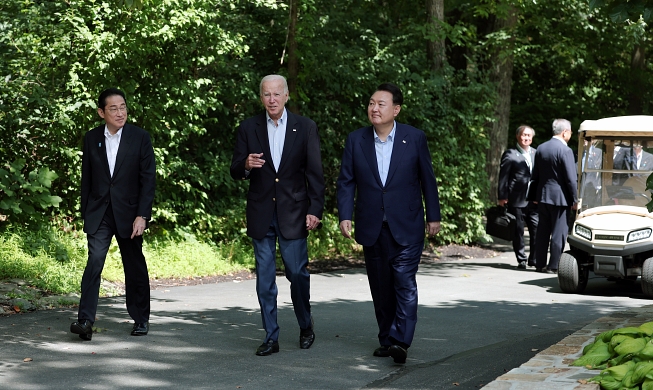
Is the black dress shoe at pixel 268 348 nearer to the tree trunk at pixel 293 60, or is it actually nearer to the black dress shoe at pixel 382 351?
the black dress shoe at pixel 382 351

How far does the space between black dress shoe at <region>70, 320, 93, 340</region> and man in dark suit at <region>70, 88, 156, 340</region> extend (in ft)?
0.05

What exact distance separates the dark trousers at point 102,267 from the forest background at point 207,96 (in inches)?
75.4

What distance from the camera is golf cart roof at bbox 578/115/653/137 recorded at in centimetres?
1167

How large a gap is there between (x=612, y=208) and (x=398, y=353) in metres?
5.46

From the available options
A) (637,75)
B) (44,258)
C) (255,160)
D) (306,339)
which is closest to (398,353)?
(306,339)

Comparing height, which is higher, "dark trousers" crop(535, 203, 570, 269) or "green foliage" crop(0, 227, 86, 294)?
"dark trousers" crop(535, 203, 570, 269)

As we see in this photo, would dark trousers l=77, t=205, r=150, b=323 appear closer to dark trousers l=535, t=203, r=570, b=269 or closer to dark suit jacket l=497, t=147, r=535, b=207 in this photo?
dark trousers l=535, t=203, r=570, b=269

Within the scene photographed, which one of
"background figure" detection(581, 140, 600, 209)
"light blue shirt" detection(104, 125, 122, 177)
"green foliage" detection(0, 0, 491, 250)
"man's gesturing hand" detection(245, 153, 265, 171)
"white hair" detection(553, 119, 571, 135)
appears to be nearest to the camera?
"man's gesturing hand" detection(245, 153, 265, 171)

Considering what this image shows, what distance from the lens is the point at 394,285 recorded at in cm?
739

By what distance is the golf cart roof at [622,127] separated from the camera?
11.7 metres

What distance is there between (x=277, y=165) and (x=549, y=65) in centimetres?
2278

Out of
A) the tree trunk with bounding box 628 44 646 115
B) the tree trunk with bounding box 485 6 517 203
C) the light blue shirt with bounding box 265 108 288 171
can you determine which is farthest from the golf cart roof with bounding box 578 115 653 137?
the tree trunk with bounding box 628 44 646 115

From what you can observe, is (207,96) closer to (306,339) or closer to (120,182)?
(120,182)

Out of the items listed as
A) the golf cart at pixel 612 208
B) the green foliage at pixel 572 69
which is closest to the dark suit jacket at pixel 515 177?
the golf cart at pixel 612 208
